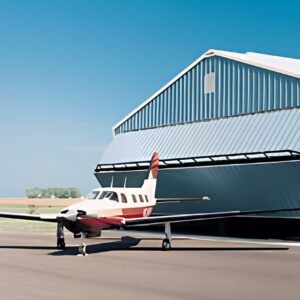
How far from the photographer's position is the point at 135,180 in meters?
35.4

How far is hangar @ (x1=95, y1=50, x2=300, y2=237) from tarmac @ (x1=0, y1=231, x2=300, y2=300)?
5.37 m

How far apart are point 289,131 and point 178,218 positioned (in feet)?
27.0

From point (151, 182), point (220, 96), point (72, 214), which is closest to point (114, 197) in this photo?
point (72, 214)

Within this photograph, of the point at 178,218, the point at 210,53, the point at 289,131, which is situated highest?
the point at 210,53

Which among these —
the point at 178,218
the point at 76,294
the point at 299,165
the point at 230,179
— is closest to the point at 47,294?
the point at 76,294

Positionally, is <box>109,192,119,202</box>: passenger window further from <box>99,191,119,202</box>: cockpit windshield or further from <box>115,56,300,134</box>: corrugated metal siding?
<box>115,56,300,134</box>: corrugated metal siding

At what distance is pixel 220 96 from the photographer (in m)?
32.4

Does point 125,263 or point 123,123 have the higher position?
point 123,123

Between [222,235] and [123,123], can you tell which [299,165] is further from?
[123,123]

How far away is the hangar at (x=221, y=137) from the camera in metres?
27.5

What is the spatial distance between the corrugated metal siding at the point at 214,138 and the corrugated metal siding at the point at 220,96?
0.51 metres

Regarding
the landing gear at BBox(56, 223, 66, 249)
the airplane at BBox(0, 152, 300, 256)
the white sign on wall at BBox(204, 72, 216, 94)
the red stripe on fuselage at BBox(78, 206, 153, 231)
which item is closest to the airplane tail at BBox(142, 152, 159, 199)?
the airplane at BBox(0, 152, 300, 256)

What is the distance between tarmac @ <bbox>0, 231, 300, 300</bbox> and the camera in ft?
38.1

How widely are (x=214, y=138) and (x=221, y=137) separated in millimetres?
536
